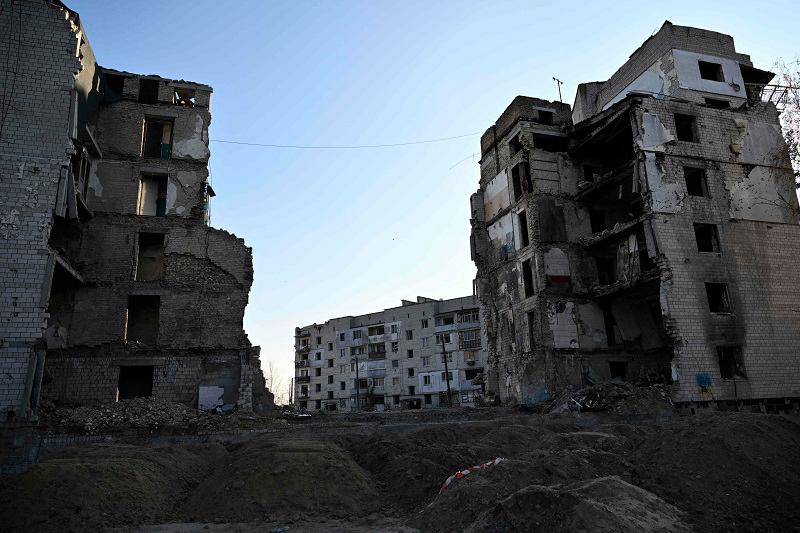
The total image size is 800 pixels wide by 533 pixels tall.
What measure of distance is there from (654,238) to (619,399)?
24.3 feet

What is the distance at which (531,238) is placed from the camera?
27656 mm

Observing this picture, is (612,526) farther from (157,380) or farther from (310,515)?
(157,380)

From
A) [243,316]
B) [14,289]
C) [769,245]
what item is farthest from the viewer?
[769,245]

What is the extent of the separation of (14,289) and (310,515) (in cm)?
1352

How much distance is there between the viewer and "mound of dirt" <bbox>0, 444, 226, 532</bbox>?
870 cm

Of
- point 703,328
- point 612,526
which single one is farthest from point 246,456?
point 703,328

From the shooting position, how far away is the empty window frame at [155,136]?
2469cm

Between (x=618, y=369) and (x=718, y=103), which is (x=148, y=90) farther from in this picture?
(x=718, y=103)

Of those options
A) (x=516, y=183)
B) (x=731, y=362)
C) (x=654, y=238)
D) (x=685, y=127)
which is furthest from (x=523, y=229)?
(x=731, y=362)

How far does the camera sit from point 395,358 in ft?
193

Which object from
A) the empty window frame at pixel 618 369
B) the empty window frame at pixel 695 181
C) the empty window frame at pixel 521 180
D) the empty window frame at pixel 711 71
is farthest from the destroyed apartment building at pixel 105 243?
the empty window frame at pixel 711 71

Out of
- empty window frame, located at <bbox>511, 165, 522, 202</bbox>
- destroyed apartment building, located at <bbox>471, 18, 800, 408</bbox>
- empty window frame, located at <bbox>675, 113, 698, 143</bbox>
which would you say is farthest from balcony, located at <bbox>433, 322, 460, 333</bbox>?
empty window frame, located at <bbox>675, 113, 698, 143</bbox>

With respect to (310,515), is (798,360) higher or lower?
higher

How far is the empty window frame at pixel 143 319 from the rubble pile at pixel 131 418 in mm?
4352
